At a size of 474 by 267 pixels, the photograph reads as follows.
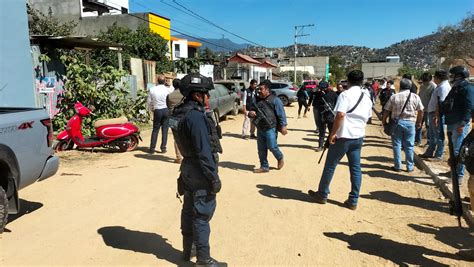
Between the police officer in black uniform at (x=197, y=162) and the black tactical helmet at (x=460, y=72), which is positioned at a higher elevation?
the black tactical helmet at (x=460, y=72)

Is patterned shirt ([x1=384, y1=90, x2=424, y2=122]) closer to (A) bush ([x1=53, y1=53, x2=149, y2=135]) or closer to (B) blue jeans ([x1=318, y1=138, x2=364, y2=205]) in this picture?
(B) blue jeans ([x1=318, y1=138, x2=364, y2=205])

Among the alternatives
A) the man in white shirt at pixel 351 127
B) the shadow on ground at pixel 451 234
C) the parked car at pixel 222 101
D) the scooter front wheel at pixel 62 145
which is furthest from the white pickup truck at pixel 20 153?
the parked car at pixel 222 101

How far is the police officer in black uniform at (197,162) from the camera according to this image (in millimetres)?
3342

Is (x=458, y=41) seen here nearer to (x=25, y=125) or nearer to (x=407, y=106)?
(x=407, y=106)

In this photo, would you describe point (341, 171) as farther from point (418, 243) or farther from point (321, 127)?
point (418, 243)

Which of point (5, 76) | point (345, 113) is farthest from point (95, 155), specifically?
point (345, 113)

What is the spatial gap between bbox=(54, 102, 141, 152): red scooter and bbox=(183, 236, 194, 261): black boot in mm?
5648

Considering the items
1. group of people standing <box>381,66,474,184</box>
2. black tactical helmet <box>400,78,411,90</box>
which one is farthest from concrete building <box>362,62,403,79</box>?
black tactical helmet <box>400,78,411,90</box>

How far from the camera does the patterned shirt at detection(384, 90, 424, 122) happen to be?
7016 millimetres

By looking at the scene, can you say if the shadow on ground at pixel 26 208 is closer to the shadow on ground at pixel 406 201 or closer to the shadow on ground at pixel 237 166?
the shadow on ground at pixel 237 166

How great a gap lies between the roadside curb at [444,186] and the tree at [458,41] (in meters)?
25.9

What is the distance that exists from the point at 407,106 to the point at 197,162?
4958 millimetres

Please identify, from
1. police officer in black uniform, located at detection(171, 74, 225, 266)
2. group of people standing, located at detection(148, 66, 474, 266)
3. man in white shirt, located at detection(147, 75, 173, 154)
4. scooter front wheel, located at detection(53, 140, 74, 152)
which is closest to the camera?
police officer in black uniform, located at detection(171, 74, 225, 266)

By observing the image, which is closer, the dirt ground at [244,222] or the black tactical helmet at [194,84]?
the black tactical helmet at [194,84]
